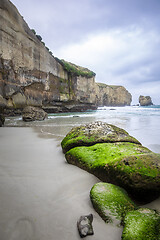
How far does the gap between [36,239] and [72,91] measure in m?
30.8

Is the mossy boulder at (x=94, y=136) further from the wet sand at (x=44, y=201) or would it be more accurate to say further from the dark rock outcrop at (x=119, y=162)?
the wet sand at (x=44, y=201)

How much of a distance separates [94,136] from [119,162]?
4.62 feet

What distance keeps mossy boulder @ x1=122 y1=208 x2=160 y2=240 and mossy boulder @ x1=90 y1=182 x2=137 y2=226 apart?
9 centimetres

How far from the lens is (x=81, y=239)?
112 centimetres

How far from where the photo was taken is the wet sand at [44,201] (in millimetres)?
1165

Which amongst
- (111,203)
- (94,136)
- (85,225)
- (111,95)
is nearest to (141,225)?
(111,203)

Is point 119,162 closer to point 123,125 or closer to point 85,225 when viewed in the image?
point 85,225

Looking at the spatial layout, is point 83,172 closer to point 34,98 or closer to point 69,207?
point 69,207

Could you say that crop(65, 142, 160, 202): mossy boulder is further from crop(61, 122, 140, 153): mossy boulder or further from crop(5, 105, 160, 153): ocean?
crop(5, 105, 160, 153): ocean

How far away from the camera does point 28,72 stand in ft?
61.3

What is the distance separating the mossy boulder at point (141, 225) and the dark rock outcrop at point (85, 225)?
0.31 m

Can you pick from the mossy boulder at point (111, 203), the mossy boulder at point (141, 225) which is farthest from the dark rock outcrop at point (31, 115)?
the mossy boulder at point (141, 225)

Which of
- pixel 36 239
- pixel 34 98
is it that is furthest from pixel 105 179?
pixel 34 98

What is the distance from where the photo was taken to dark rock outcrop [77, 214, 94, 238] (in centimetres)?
114
